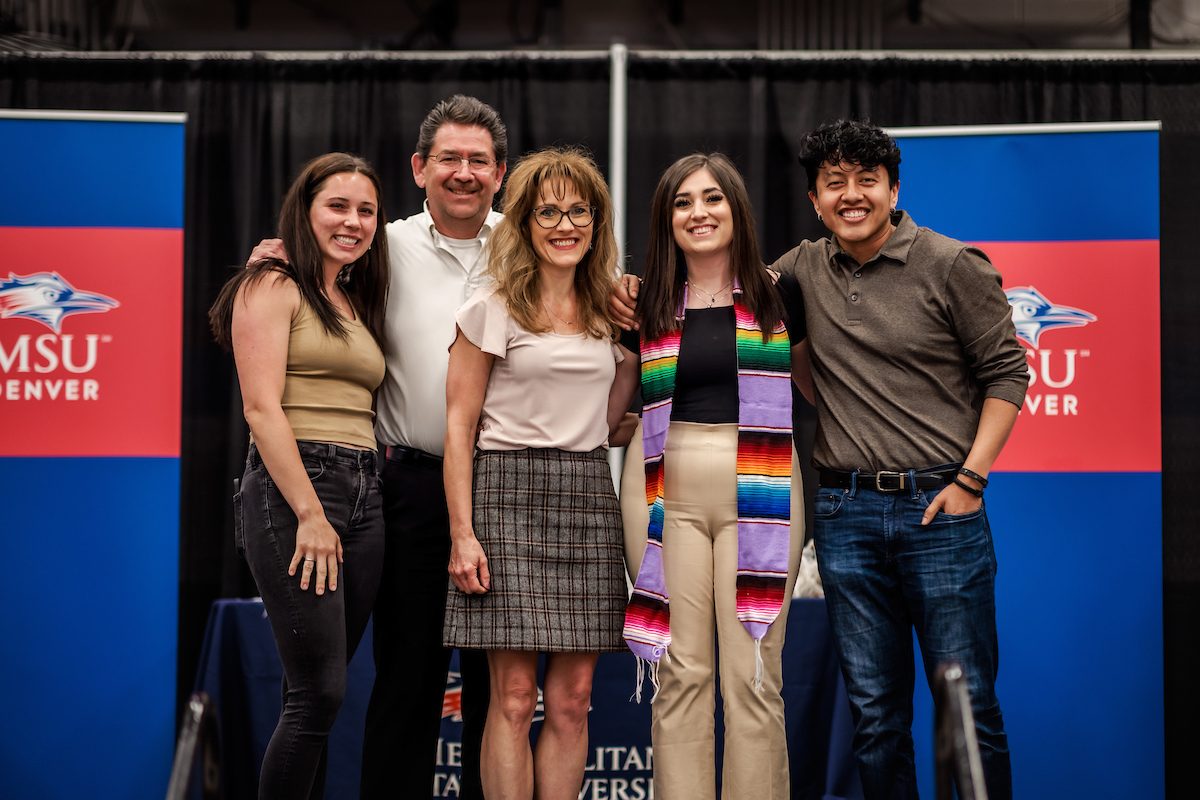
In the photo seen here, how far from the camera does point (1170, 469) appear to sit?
3891 mm

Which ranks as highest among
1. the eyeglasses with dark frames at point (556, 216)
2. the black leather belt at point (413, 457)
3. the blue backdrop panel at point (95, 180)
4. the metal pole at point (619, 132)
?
the metal pole at point (619, 132)

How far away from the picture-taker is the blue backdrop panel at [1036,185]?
329cm

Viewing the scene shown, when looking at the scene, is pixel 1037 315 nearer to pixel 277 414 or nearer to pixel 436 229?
pixel 436 229

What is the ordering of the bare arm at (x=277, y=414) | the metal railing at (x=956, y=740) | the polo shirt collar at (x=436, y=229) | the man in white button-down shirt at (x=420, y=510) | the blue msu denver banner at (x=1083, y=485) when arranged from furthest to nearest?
the blue msu denver banner at (x=1083, y=485) → the polo shirt collar at (x=436, y=229) → the man in white button-down shirt at (x=420, y=510) → the bare arm at (x=277, y=414) → the metal railing at (x=956, y=740)

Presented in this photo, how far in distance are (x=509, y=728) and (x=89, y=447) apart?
67.6 inches

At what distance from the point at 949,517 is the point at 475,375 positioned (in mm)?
994

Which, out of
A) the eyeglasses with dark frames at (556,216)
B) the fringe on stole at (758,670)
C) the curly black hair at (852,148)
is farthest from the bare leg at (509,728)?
the curly black hair at (852,148)

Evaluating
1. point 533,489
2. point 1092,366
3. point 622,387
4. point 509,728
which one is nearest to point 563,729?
point 509,728

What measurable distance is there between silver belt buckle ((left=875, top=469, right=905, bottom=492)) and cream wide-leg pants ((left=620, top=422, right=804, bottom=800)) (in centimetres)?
17

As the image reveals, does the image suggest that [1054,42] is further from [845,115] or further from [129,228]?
[129,228]

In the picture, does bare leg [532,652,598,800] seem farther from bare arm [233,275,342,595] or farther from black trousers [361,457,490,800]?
bare arm [233,275,342,595]

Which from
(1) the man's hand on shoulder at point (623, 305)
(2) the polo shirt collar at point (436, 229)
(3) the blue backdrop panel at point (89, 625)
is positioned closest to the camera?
(1) the man's hand on shoulder at point (623, 305)

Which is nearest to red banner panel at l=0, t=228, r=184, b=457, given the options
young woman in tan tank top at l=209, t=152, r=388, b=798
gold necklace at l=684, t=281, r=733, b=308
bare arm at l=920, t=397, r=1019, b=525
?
young woman in tan tank top at l=209, t=152, r=388, b=798

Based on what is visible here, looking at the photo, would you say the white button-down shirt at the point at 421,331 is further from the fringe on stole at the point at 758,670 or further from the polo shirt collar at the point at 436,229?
the fringe on stole at the point at 758,670
